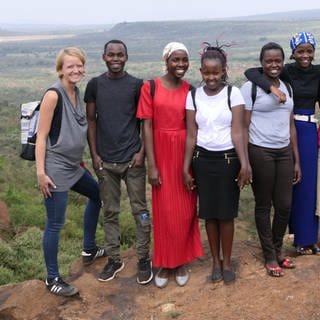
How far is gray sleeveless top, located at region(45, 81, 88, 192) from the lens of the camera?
3701 millimetres

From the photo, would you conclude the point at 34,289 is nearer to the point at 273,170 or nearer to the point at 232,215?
the point at 232,215

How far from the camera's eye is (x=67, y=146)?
3721 mm

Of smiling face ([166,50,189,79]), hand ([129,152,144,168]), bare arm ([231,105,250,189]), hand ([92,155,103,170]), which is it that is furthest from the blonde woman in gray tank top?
bare arm ([231,105,250,189])

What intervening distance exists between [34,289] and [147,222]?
979 millimetres

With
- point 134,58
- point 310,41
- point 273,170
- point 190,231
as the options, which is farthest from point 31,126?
point 134,58

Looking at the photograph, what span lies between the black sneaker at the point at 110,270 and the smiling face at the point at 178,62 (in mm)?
1599

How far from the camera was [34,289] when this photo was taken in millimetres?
4094

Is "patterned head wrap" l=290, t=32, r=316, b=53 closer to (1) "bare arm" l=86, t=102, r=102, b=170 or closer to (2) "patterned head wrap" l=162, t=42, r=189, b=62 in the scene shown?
(2) "patterned head wrap" l=162, t=42, r=189, b=62

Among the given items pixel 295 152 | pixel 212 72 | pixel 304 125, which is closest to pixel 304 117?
pixel 304 125

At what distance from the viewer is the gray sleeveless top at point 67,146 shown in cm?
370

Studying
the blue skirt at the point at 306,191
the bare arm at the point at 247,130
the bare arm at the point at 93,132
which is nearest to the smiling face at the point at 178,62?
the bare arm at the point at 247,130

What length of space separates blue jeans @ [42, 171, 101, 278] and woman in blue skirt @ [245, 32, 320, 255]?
1444 mm

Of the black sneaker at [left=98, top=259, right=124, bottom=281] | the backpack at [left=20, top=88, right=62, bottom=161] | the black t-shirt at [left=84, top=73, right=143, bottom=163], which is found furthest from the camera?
the black sneaker at [left=98, top=259, right=124, bottom=281]

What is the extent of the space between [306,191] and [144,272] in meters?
1.40
